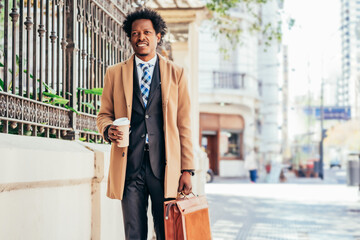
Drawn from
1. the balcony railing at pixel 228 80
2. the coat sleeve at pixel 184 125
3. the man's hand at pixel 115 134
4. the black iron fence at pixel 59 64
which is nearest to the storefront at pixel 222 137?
the balcony railing at pixel 228 80

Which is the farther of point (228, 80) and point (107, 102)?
point (228, 80)

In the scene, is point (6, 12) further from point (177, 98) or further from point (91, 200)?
point (91, 200)

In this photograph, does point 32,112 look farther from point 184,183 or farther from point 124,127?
point 184,183

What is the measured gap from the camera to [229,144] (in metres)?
33.3

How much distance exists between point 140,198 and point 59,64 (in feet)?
5.13

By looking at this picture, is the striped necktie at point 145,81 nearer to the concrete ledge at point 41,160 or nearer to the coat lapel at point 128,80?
the coat lapel at point 128,80

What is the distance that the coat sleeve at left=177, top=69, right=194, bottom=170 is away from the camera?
3484 mm

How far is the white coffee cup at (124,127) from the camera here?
3.12 meters

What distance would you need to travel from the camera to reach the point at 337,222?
9508 millimetres

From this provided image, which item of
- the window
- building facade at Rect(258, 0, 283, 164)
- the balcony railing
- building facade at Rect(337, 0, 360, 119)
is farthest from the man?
building facade at Rect(337, 0, 360, 119)

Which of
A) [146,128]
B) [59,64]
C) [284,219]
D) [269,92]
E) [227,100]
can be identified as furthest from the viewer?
[269,92]

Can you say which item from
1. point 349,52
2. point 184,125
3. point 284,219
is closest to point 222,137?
point 284,219

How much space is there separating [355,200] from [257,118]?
24.9m

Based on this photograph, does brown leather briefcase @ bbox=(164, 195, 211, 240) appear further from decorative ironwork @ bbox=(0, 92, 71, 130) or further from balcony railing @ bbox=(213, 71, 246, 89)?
balcony railing @ bbox=(213, 71, 246, 89)
